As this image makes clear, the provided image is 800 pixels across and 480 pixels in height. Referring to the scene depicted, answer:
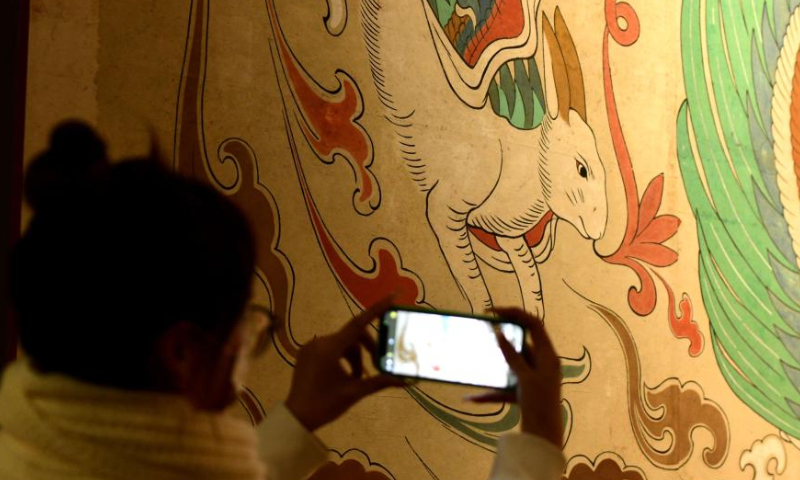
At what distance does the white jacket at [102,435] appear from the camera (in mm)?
636

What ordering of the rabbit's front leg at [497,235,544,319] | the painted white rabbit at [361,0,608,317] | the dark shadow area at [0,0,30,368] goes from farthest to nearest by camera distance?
the rabbit's front leg at [497,235,544,319] < the painted white rabbit at [361,0,608,317] < the dark shadow area at [0,0,30,368]

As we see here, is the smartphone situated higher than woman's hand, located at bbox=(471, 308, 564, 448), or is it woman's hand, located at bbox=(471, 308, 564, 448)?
woman's hand, located at bbox=(471, 308, 564, 448)

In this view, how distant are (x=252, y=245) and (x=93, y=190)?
0.13 meters

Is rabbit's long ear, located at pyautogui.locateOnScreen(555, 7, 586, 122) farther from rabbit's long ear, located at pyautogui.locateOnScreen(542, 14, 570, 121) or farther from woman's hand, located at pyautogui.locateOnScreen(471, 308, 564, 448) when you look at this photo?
woman's hand, located at pyautogui.locateOnScreen(471, 308, 564, 448)

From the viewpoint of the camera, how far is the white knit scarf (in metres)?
0.64

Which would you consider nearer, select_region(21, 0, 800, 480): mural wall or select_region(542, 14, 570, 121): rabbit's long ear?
select_region(21, 0, 800, 480): mural wall

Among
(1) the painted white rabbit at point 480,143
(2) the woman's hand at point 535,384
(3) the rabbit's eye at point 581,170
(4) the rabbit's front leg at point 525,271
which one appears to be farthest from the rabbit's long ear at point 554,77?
(2) the woman's hand at point 535,384

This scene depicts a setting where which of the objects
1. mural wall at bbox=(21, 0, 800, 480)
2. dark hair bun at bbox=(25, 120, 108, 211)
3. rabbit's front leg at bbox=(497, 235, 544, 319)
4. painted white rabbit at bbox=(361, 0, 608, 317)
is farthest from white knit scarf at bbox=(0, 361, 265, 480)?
rabbit's front leg at bbox=(497, 235, 544, 319)

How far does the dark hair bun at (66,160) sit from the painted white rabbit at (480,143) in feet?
4.25

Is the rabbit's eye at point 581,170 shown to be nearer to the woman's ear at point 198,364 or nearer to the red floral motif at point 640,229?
the red floral motif at point 640,229

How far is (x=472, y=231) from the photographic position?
6.96ft

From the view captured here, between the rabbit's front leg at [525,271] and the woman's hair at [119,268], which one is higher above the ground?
the woman's hair at [119,268]

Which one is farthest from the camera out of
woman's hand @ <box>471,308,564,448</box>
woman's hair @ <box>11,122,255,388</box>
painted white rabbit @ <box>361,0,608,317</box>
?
painted white rabbit @ <box>361,0,608,317</box>

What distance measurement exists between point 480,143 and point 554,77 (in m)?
0.30
